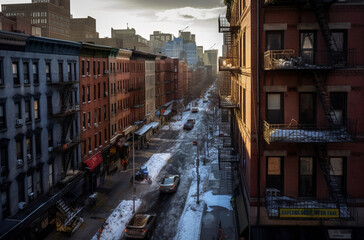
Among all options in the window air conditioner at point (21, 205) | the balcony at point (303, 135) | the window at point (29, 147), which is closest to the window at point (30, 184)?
the window at point (29, 147)

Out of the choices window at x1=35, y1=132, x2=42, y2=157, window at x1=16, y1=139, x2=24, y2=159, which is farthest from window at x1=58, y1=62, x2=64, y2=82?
window at x1=16, y1=139, x2=24, y2=159

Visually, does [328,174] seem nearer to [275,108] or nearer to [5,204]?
[275,108]

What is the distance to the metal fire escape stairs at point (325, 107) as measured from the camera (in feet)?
54.0

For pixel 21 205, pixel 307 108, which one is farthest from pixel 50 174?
pixel 307 108

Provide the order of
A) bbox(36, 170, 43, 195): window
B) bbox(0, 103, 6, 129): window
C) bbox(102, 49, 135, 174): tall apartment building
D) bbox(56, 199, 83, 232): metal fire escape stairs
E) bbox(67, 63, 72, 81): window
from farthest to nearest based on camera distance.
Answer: bbox(102, 49, 135, 174): tall apartment building → bbox(67, 63, 72, 81): window → bbox(36, 170, 43, 195): window → bbox(56, 199, 83, 232): metal fire escape stairs → bbox(0, 103, 6, 129): window

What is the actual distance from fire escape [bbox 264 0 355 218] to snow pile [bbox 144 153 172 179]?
27333 mm

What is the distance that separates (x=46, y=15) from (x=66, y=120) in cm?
11768

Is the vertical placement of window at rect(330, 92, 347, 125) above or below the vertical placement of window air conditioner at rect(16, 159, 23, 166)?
above

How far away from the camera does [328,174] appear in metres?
16.5

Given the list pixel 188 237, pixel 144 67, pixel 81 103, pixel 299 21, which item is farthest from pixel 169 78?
pixel 299 21

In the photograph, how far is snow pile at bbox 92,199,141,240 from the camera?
86.9ft

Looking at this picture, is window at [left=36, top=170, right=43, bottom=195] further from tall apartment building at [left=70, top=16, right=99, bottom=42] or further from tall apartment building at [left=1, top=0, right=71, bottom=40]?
tall apartment building at [left=70, top=16, right=99, bottom=42]

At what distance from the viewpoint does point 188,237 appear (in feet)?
83.4

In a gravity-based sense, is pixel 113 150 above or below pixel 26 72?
below
